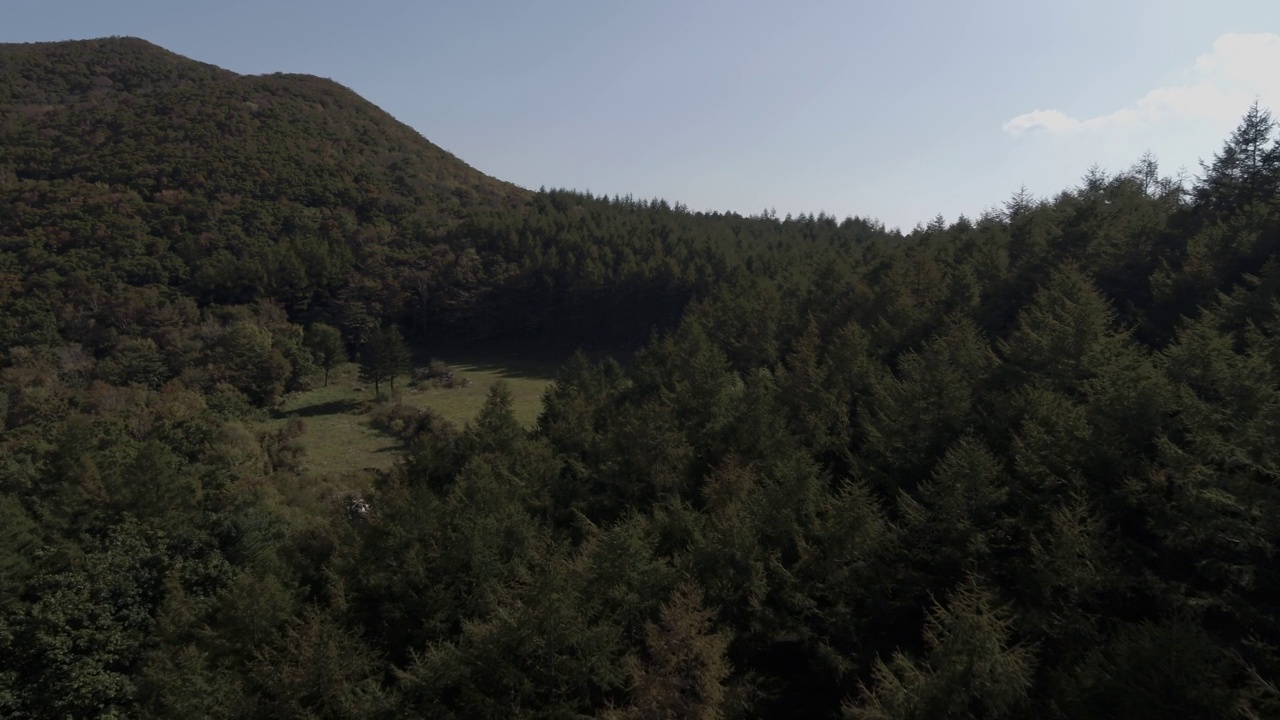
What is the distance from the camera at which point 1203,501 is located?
14133 millimetres

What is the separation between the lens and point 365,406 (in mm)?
52719

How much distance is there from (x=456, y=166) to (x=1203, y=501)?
114272mm

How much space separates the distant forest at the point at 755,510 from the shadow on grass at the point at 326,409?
2.10 metres

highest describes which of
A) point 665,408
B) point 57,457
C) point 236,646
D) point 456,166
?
point 456,166

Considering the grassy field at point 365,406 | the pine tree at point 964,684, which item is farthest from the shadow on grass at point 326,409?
the pine tree at point 964,684

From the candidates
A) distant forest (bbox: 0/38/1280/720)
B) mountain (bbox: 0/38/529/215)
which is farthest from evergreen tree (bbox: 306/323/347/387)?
mountain (bbox: 0/38/529/215)

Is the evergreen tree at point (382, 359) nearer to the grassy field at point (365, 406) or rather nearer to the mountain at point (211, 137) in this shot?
the grassy field at point (365, 406)

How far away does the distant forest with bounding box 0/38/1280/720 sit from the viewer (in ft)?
47.5

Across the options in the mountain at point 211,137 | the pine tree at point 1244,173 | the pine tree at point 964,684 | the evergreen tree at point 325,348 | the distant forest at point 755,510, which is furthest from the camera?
the mountain at point 211,137

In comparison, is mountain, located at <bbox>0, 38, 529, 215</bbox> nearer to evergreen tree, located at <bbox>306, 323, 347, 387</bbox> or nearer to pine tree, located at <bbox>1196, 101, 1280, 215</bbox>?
evergreen tree, located at <bbox>306, 323, 347, 387</bbox>

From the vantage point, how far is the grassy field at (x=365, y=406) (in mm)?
43031

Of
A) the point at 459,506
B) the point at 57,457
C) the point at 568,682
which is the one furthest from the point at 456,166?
the point at 568,682

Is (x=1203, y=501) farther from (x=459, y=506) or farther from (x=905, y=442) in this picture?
(x=459, y=506)

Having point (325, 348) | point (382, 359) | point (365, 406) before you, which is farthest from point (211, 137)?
point (365, 406)
